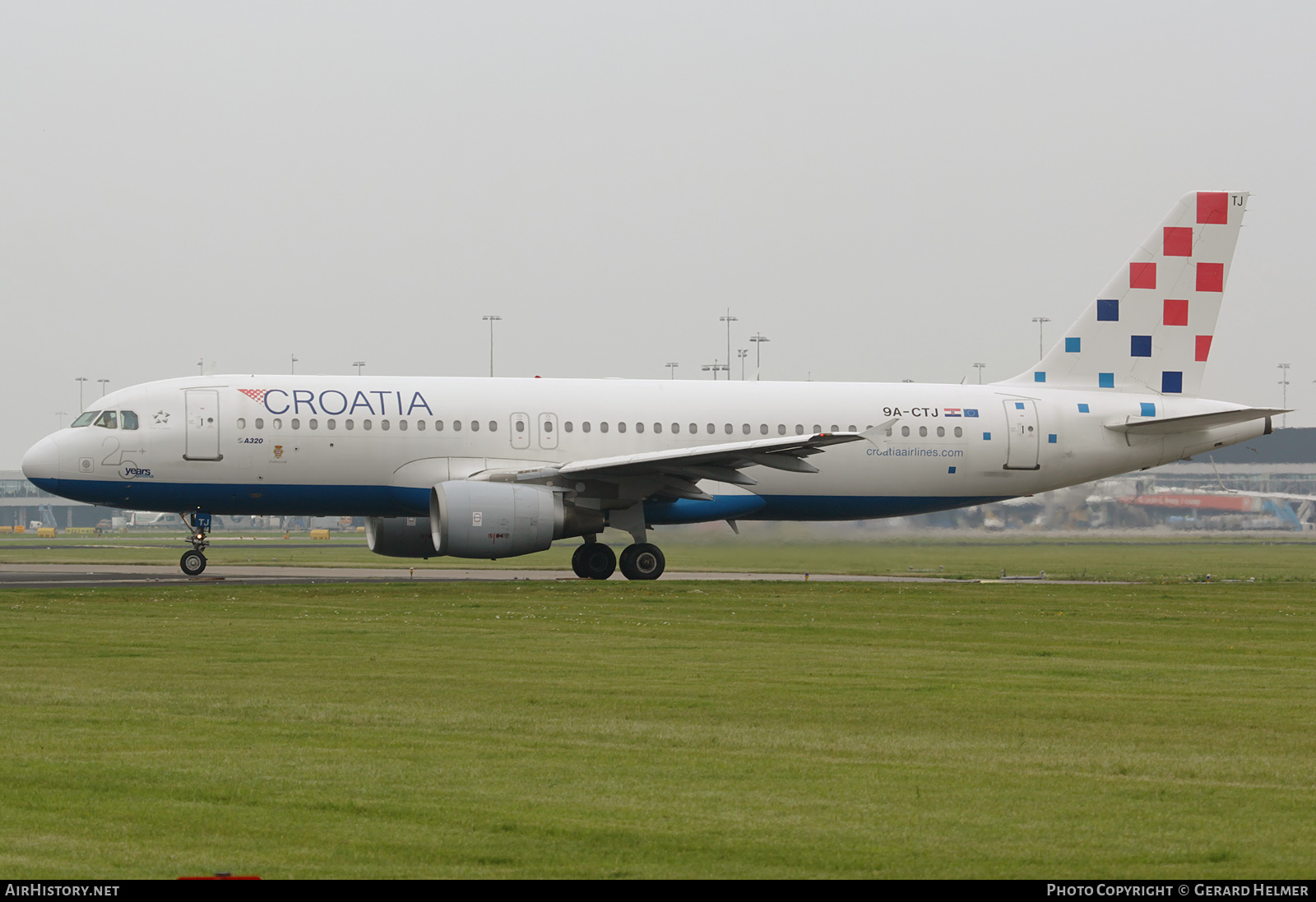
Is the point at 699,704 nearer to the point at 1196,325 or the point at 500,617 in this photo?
the point at 500,617

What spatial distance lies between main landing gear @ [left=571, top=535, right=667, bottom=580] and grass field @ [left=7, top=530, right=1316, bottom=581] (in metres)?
1.98

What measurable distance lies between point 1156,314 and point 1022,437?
182 inches

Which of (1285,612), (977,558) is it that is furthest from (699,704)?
(977,558)

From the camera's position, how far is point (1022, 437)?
3328cm

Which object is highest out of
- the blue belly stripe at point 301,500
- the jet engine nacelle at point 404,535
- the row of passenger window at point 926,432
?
the row of passenger window at point 926,432

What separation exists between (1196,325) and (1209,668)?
69.1 ft

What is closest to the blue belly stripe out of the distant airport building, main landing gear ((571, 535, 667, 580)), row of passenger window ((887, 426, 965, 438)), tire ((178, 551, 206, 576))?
main landing gear ((571, 535, 667, 580))

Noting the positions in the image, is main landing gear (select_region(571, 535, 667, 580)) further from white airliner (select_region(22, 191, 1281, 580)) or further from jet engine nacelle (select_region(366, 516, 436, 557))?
jet engine nacelle (select_region(366, 516, 436, 557))

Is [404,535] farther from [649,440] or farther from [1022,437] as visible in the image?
[1022,437]

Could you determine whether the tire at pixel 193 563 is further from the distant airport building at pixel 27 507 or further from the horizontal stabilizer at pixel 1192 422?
the distant airport building at pixel 27 507

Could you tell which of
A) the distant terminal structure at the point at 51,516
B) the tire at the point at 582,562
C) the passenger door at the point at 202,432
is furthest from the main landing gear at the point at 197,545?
the distant terminal structure at the point at 51,516

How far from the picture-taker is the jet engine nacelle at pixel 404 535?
31.4 m

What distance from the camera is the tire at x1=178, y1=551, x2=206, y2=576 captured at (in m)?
30.7

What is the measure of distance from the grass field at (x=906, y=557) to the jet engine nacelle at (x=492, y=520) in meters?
5.48
